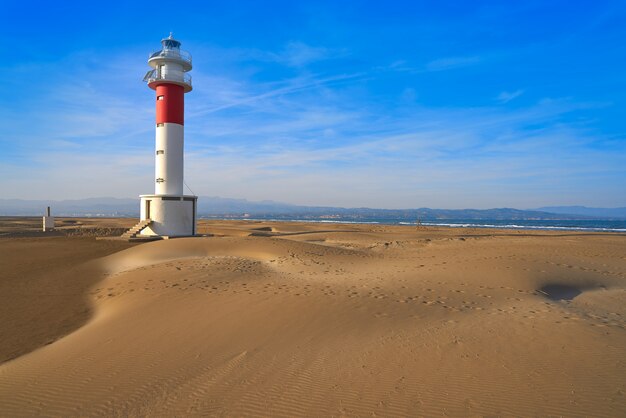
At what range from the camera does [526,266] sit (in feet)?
42.8

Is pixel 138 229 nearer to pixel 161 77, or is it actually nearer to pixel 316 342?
pixel 161 77

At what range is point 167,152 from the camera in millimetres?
23219

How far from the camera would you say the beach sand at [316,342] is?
14.4ft

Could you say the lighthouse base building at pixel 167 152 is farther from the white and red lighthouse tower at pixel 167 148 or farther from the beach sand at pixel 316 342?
the beach sand at pixel 316 342

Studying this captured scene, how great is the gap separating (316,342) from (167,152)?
65.9 feet

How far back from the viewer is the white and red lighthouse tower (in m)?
23.0

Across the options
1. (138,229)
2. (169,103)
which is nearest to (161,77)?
(169,103)

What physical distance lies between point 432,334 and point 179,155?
20914 millimetres

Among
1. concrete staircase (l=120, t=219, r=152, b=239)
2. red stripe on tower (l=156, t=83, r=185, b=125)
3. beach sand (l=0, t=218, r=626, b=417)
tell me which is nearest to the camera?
beach sand (l=0, t=218, r=626, b=417)

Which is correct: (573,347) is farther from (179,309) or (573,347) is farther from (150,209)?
(150,209)

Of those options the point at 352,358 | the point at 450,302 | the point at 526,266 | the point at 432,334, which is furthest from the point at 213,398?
the point at 526,266

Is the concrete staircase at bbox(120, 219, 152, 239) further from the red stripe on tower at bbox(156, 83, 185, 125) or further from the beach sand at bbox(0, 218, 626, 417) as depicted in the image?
the beach sand at bbox(0, 218, 626, 417)

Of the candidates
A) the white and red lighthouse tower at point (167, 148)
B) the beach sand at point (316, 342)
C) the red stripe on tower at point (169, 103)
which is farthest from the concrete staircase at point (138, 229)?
the beach sand at point (316, 342)

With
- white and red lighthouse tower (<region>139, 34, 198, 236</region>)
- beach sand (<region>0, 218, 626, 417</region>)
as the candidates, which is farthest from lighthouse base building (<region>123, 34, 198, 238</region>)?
beach sand (<region>0, 218, 626, 417</region>)
